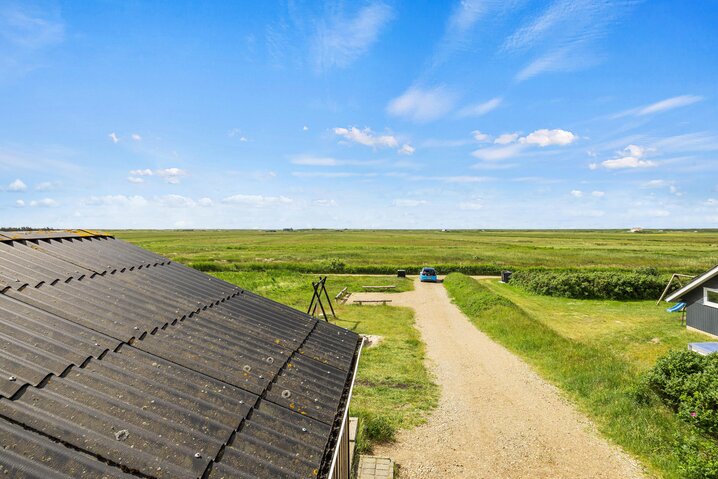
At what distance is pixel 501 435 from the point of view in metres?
10.3

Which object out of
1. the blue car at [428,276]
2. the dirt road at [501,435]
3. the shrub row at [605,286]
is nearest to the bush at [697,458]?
the dirt road at [501,435]

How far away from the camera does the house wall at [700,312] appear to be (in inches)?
771

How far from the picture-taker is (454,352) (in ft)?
56.3

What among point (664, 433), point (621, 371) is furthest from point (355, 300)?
point (664, 433)

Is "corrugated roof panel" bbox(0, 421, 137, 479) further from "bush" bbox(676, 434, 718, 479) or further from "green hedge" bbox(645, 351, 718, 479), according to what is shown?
"green hedge" bbox(645, 351, 718, 479)

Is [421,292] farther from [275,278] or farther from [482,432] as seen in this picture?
[482,432]

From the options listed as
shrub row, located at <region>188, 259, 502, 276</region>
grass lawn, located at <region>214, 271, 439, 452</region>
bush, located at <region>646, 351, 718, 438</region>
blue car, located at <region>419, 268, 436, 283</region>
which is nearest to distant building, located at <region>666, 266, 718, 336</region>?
bush, located at <region>646, 351, 718, 438</region>

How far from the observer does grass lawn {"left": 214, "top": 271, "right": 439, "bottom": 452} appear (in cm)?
1062

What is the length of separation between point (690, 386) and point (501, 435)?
5.39 meters

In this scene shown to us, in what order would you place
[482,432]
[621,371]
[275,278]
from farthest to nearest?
1. [275,278]
2. [621,371]
3. [482,432]

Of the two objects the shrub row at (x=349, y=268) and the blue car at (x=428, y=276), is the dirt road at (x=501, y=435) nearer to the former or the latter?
the blue car at (x=428, y=276)

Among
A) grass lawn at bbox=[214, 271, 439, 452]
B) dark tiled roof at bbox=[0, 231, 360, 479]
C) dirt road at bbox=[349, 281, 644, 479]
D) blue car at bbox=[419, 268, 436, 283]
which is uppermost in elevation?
dark tiled roof at bbox=[0, 231, 360, 479]

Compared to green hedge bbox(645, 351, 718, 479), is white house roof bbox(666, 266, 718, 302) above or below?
above

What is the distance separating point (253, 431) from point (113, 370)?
1450mm
